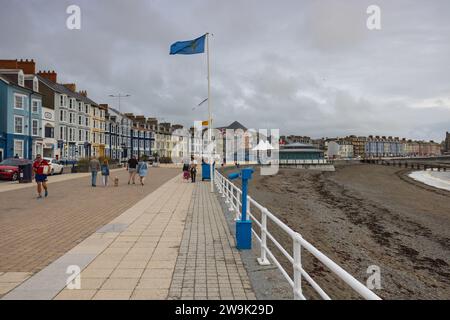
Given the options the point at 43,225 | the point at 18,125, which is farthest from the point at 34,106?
the point at 43,225

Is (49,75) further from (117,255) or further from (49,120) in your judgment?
(117,255)

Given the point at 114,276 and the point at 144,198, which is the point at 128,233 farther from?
the point at 144,198

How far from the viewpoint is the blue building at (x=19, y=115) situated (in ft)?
122

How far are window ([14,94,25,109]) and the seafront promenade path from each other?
33102 mm

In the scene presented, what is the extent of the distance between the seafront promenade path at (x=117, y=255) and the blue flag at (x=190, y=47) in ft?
28.2

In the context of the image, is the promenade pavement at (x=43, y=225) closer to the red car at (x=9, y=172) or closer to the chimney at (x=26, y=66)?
the red car at (x=9, y=172)

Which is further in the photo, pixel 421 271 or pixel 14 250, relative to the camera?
pixel 421 271

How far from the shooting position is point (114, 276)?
4.98m

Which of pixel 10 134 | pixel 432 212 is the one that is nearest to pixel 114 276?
pixel 432 212

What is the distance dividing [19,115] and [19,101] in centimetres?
161

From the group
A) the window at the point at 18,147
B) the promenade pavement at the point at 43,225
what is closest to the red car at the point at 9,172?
the promenade pavement at the point at 43,225
